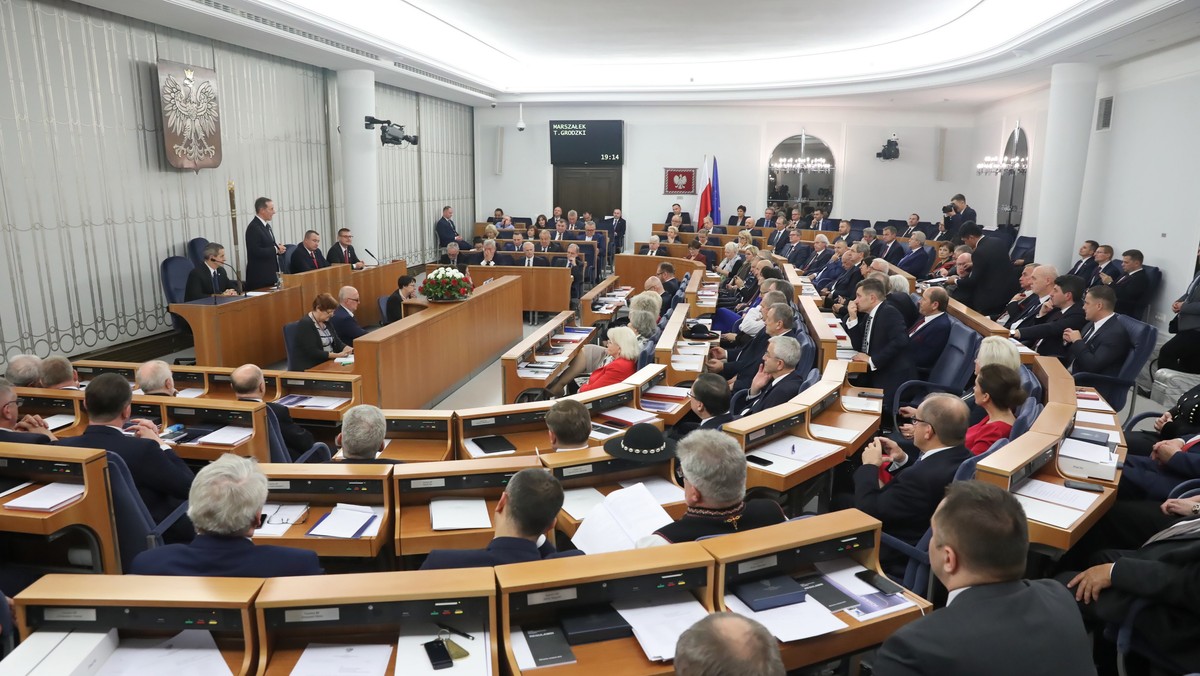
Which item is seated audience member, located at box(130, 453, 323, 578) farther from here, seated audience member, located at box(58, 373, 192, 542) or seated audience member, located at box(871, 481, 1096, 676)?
seated audience member, located at box(871, 481, 1096, 676)

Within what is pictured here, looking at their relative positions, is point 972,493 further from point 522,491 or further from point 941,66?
point 941,66

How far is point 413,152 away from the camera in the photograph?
15.8 metres

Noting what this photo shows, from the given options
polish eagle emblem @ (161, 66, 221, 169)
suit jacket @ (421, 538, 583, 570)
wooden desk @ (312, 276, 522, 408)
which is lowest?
wooden desk @ (312, 276, 522, 408)

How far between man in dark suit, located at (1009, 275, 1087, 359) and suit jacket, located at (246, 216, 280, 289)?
27.5 feet

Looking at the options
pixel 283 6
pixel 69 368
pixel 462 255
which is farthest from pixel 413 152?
pixel 69 368

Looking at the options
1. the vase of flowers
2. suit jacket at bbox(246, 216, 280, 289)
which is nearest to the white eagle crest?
suit jacket at bbox(246, 216, 280, 289)

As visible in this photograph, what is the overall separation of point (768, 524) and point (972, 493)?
0.89m

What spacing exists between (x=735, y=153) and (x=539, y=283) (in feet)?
29.4

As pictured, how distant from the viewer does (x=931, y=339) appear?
6.40 m

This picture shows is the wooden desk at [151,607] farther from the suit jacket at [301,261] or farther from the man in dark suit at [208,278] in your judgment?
the suit jacket at [301,261]

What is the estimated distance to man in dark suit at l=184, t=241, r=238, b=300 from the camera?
322 inches

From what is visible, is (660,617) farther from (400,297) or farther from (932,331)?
(400,297)

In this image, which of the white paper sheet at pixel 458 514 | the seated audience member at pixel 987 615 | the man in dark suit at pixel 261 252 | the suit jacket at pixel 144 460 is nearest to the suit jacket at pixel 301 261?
the man in dark suit at pixel 261 252

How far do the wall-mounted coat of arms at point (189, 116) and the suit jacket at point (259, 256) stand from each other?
41.2 inches
